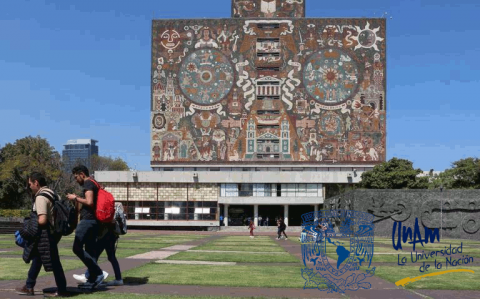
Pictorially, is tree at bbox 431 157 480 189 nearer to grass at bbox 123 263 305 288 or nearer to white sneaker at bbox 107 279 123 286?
grass at bbox 123 263 305 288

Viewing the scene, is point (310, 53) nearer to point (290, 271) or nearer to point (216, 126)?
point (216, 126)

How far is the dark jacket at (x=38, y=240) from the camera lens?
969cm

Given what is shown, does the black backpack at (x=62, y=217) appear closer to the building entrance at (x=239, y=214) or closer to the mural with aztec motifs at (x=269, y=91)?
the building entrance at (x=239, y=214)

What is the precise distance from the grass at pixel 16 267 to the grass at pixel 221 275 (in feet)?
5.97

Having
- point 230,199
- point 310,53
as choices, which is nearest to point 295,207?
point 230,199

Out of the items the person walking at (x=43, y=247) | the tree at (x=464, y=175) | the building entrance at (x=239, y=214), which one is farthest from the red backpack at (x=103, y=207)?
the building entrance at (x=239, y=214)

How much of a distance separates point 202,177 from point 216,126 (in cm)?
698

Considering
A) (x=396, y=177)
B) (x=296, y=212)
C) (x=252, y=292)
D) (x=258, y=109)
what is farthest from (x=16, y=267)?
(x=296, y=212)

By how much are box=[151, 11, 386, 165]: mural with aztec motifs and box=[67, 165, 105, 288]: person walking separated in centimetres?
6562

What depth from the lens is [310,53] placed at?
76500 mm

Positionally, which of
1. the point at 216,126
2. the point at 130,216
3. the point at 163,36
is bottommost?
the point at 130,216

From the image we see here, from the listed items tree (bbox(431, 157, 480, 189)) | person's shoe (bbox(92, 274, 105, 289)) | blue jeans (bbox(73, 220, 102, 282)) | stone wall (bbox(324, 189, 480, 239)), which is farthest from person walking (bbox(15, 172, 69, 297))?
tree (bbox(431, 157, 480, 189))

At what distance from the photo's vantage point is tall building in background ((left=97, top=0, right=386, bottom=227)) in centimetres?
7462

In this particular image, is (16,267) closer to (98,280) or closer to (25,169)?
(98,280)
